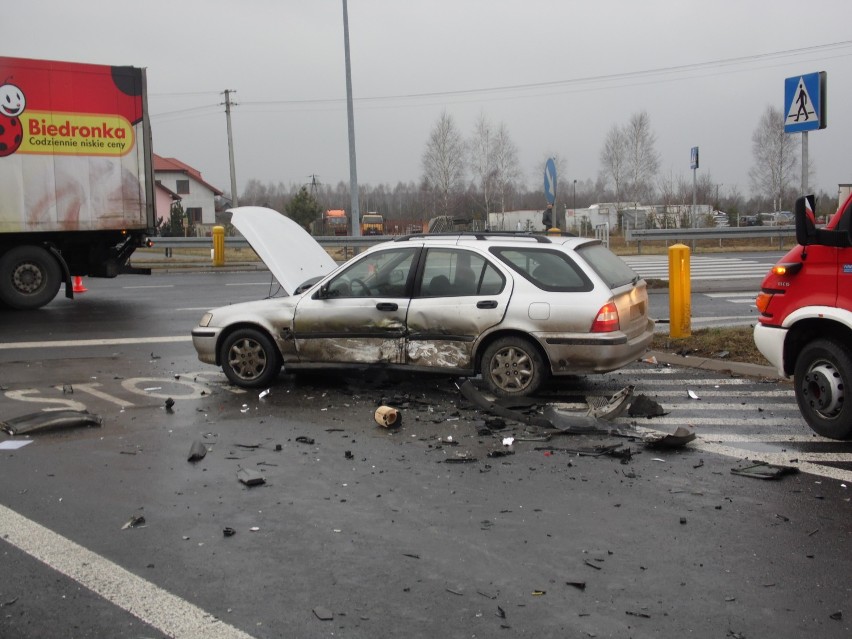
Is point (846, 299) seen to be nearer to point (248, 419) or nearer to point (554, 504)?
point (554, 504)

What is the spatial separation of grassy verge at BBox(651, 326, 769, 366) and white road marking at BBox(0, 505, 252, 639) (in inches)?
303

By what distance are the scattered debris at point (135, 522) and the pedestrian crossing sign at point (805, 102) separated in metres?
8.51

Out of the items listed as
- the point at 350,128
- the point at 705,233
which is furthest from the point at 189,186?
the point at 705,233

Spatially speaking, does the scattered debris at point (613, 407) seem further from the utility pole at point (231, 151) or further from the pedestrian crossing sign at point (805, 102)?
the utility pole at point (231, 151)

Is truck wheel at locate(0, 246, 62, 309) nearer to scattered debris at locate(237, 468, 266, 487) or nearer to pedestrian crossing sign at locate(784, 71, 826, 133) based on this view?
scattered debris at locate(237, 468, 266, 487)

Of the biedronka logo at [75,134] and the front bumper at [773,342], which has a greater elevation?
the biedronka logo at [75,134]

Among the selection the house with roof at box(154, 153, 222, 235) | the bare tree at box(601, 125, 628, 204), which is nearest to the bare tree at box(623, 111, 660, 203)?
the bare tree at box(601, 125, 628, 204)

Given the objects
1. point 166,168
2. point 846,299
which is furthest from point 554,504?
point 166,168

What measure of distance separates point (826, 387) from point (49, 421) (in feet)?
21.0

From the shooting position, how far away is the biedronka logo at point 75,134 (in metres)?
15.5

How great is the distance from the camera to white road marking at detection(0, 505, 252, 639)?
3.81 m

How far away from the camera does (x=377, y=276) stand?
886 cm

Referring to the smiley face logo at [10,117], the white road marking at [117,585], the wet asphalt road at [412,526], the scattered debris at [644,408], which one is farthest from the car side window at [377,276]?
the smiley face logo at [10,117]

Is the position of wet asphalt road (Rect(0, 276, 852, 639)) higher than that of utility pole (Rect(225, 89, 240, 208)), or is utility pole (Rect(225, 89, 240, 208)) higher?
utility pole (Rect(225, 89, 240, 208))
